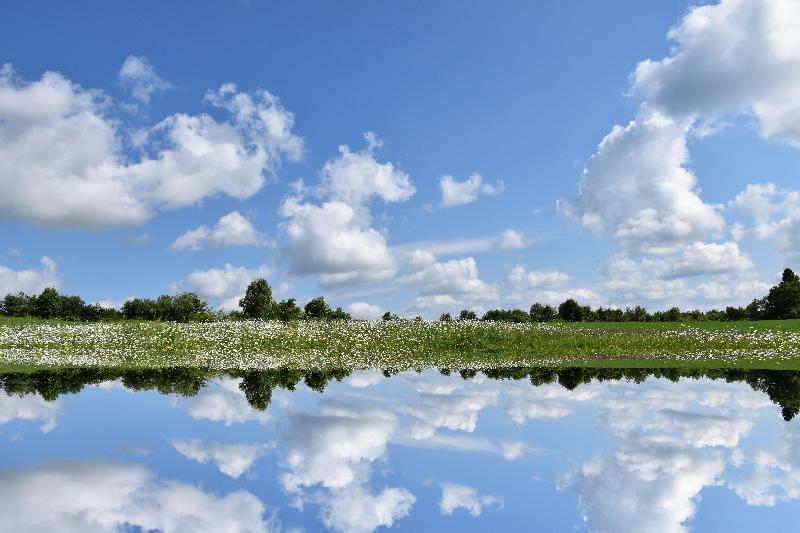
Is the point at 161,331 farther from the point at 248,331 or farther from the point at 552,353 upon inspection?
the point at 552,353

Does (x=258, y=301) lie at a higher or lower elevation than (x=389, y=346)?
higher

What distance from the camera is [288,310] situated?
208ft

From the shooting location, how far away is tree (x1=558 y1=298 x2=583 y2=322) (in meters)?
77.1

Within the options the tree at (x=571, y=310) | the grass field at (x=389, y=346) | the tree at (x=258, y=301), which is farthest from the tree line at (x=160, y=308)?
the tree at (x=571, y=310)

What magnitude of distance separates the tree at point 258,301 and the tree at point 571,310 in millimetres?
38046

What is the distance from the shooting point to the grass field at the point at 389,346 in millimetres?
28656

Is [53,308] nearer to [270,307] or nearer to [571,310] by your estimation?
[270,307]

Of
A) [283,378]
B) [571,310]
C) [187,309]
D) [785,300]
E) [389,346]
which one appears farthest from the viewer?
[571,310]

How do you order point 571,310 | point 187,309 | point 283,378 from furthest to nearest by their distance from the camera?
point 571,310, point 187,309, point 283,378

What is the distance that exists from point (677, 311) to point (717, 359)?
163 feet

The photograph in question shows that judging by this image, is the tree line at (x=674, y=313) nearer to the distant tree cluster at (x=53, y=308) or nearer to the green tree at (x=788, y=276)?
the green tree at (x=788, y=276)

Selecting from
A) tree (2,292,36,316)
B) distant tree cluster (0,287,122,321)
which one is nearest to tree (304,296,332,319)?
distant tree cluster (0,287,122,321)

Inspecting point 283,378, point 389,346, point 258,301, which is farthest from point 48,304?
point 283,378

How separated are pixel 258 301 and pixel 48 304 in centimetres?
2264
